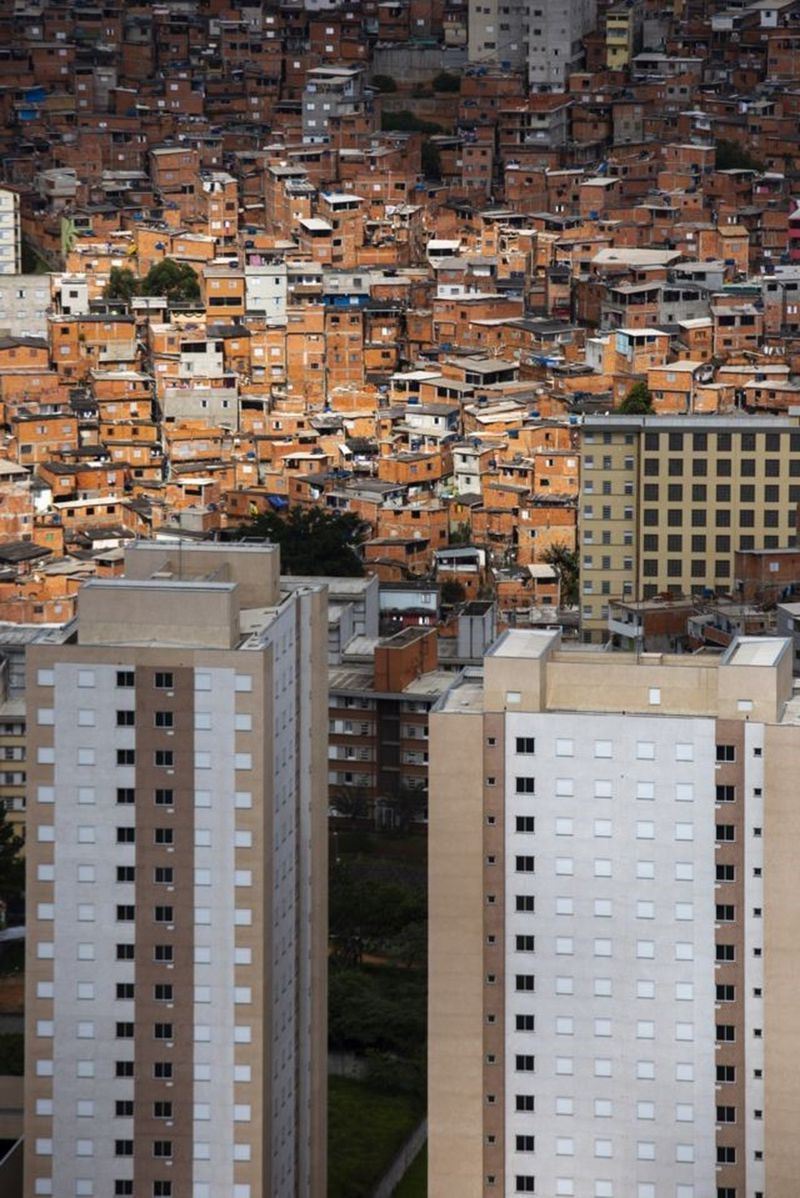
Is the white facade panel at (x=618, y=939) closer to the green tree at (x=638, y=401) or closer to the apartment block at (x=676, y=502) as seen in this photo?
the apartment block at (x=676, y=502)

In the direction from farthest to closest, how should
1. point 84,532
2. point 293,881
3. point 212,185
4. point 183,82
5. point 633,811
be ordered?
point 183,82, point 212,185, point 84,532, point 293,881, point 633,811

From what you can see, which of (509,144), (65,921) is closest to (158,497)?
(509,144)

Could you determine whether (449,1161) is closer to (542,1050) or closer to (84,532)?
(542,1050)

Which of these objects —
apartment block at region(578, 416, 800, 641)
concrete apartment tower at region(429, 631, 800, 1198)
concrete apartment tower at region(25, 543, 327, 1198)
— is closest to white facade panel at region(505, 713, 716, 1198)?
concrete apartment tower at region(429, 631, 800, 1198)

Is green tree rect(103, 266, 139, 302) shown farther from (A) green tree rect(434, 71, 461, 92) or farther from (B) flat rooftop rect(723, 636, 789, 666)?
(B) flat rooftop rect(723, 636, 789, 666)

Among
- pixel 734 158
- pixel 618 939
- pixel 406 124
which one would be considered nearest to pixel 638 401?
pixel 734 158

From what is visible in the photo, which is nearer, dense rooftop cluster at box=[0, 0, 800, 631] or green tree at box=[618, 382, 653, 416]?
dense rooftop cluster at box=[0, 0, 800, 631]

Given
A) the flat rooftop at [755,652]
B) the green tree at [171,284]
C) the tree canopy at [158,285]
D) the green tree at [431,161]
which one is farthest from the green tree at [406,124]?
the flat rooftop at [755,652]
